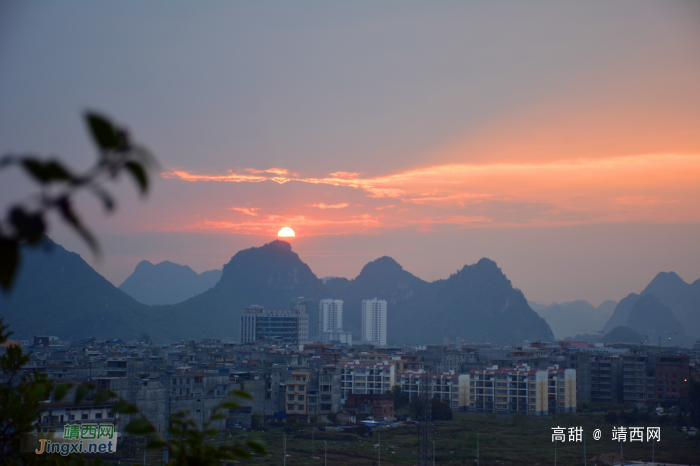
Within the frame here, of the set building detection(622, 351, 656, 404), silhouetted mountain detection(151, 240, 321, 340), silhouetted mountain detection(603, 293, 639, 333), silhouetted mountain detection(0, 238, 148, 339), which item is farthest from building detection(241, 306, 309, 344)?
silhouetted mountain detection(603, 293, 639, 333)

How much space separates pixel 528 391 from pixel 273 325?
40.0 meters

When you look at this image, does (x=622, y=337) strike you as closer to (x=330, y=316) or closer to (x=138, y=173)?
(x=330, y=316)

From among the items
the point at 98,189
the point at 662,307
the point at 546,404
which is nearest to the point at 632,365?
the point at 546,404

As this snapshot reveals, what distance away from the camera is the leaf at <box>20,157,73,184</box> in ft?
2.73

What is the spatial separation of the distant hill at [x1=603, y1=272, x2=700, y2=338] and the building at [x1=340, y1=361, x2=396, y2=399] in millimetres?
123311

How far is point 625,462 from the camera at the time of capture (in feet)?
58.5

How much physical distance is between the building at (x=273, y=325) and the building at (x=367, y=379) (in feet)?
104

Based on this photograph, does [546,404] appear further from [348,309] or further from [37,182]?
[348,309]

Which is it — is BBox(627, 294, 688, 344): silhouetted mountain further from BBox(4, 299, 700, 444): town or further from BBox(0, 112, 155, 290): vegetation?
BBox(0, 112, 155, 290): vegetation

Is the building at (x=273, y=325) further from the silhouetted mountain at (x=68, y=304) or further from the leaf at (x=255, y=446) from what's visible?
the leaf at (x=255, y=446)

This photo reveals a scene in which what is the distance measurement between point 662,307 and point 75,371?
13378 centimetres

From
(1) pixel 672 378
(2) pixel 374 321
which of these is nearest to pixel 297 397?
(1) pixel 672 378

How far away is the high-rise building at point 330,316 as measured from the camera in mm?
92875

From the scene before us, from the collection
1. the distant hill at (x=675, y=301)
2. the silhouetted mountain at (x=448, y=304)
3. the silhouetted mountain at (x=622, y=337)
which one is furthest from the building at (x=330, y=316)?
the distant hill at (x=675, y=301)
